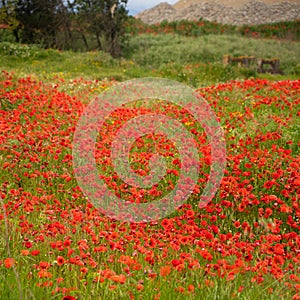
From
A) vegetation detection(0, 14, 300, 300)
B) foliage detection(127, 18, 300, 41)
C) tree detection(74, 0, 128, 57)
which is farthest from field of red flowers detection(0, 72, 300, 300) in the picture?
foliage detection(127, 18, 300, 41)

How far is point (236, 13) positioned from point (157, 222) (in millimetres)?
43028

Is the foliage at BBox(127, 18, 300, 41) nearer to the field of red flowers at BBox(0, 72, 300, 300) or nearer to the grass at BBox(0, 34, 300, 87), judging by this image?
the grass at BBox(0, 34, 300, 87)

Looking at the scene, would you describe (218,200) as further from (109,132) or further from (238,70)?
(238,70)

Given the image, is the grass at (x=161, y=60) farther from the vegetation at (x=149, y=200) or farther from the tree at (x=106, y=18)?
the vegetation at (x=149, y=200)

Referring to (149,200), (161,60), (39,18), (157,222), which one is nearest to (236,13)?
(39,18)

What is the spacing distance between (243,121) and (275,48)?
20.0 meters

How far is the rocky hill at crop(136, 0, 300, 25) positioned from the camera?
42213 millimetres

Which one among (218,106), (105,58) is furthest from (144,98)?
(105,58)

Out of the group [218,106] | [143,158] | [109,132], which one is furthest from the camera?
[218,106]

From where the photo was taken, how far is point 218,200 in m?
4.55

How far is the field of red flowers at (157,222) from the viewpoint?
8.45ft

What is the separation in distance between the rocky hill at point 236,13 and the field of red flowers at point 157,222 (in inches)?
1383

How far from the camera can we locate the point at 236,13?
43.6m

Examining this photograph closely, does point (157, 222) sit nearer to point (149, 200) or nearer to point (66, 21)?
point (149, 200)
